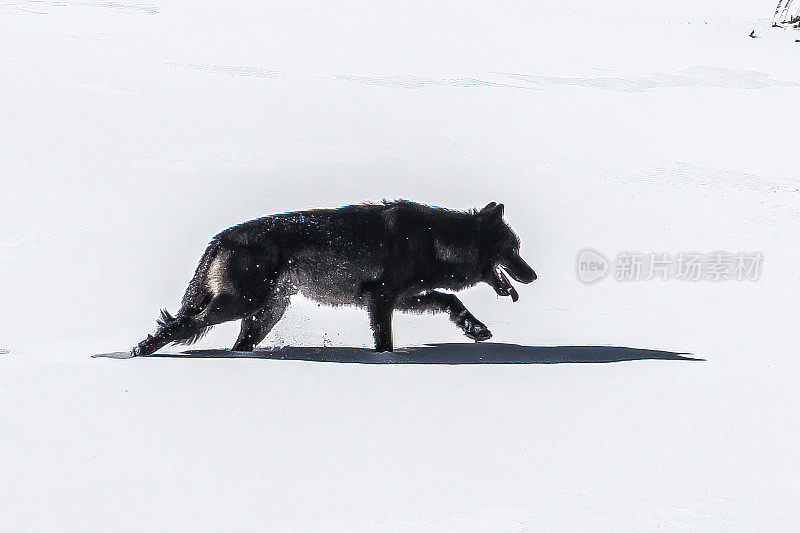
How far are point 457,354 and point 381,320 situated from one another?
3.16 feet

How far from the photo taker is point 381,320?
10797mm

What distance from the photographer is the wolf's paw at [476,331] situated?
11.7 metres

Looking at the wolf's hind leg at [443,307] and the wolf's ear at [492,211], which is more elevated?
the wolf's ear at [492,211]

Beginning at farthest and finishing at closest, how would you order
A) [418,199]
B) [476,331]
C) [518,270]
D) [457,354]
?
1. [418,199]
2. [476,331]
3. [518,270]
4. [457,354]

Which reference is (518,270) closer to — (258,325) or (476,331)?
(476,331)

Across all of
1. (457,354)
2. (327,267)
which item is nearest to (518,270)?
(457,354)

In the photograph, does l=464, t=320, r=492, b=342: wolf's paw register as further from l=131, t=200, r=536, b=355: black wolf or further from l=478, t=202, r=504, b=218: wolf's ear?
l=478, t=202, r=504, b=218: wolf's ear

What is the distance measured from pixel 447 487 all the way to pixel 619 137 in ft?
57.4

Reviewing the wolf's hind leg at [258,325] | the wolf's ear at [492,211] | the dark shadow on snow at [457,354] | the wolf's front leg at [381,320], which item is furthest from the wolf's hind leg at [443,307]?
the wolf's hind leg at [258,325]

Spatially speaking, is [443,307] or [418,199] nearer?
[443,307]

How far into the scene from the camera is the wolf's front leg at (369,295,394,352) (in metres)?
10.8

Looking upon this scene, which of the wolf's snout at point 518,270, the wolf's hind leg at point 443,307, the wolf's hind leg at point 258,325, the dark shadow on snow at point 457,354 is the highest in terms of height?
the wolf's snout at point 518,270

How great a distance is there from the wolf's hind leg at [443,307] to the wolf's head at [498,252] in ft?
1.37

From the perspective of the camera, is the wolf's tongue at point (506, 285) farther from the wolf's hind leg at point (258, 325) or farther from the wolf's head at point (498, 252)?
the wolf's hind leg at point (258, 325)
